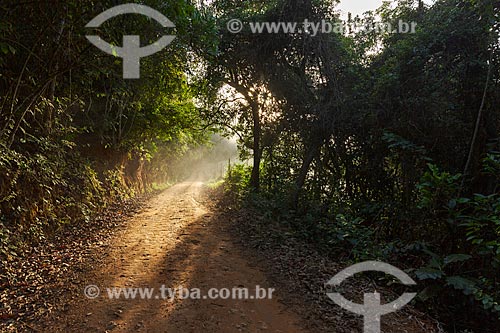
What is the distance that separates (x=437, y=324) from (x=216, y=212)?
8089 millimetres

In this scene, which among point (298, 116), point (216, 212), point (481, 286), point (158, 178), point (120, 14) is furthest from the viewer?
point (158, 178)

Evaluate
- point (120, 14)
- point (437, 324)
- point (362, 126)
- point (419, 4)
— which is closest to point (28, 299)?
point (120, 14)

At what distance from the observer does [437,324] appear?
439cm

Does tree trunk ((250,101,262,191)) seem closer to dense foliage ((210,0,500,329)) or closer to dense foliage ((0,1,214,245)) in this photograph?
dense foliage ((210,0,500,329))

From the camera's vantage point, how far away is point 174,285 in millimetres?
5105

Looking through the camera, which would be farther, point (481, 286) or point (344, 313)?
point (481, 286)

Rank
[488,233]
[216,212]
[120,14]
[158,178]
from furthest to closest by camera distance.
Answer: [158,178] < [216,212] < [120,14] < [488,233]

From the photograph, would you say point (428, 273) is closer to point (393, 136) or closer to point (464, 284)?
point (464, 284)

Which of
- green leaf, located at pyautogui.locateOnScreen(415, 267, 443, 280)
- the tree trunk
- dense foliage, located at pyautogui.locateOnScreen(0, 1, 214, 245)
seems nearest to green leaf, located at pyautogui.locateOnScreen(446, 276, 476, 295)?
green leaf, located at pyautogui.locateOnScreen(415, 267, 443, 280)

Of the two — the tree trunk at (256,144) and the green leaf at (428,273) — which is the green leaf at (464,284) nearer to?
the green leaf at (428,273)

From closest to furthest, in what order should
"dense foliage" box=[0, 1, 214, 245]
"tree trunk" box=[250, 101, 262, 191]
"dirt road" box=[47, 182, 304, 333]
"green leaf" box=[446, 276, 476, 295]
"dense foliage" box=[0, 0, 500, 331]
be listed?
1. "dirt road" box=[47, 182, 304, 333]
2. "green leaf" box=[446, 276, 476, 295]
3. "dense foliage" box=[0, 0, 500, 331]
4. "dense foliage" box=[0, 1, 214, 245]
5. "tree trunk" box=[250, 101, 262, 191]

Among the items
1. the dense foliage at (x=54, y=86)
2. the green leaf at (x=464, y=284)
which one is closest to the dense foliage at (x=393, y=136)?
the green leaf at (x=464, y=284)

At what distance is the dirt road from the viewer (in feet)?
13.3

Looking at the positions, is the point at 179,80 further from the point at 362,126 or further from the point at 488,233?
the point at 488,233
